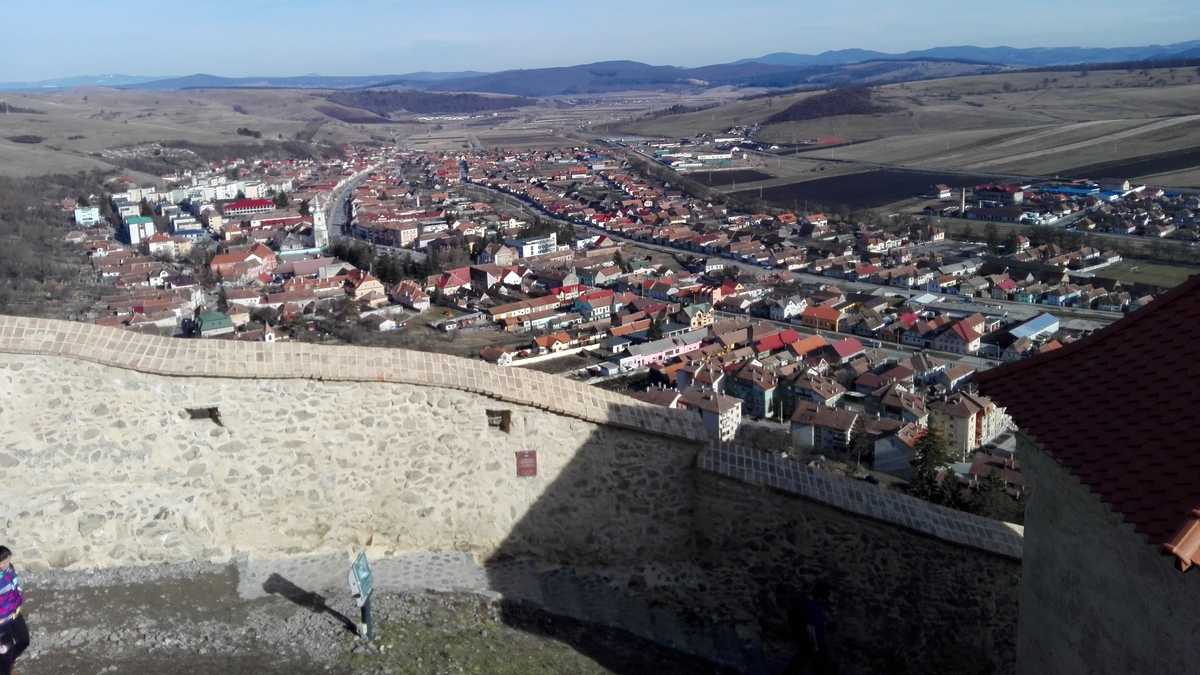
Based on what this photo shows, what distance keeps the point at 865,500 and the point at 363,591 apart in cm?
260

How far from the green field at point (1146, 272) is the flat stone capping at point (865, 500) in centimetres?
3504

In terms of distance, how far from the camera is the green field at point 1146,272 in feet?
120

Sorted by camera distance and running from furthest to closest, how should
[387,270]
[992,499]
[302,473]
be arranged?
1. [387,270]
2. [992,499]
3. [302,473]

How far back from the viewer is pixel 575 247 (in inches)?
1939

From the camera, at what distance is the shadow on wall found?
15.7 feet

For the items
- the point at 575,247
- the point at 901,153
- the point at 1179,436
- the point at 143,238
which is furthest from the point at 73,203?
the point at 901,153

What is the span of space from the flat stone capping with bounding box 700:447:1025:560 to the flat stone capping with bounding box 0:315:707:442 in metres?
0.27

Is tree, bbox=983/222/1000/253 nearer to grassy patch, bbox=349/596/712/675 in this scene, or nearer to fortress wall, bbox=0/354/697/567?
fortress wall, bbox=0/354/697/567

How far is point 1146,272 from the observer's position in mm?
38812

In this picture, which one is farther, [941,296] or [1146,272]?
[1146,272]

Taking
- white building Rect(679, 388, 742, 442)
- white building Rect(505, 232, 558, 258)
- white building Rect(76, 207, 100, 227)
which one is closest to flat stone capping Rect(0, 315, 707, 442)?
white building Rect(679, 388, 742, 442)

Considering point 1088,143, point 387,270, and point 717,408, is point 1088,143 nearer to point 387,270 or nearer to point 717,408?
point 387,270

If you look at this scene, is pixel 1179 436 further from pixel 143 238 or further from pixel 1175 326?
pixel 143 238

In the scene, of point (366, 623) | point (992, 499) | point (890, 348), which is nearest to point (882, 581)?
point (366, 623)
